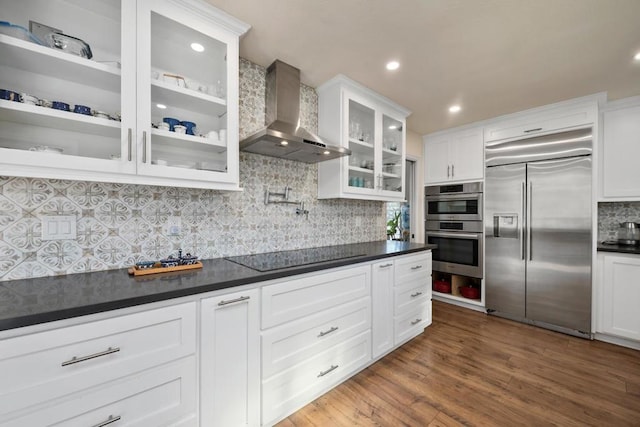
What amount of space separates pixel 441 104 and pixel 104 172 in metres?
3.04

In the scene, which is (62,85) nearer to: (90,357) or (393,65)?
(90,357)

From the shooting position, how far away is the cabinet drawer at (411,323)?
2.33 metres

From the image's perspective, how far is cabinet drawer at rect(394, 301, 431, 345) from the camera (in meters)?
2.33

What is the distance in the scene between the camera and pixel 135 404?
1.02 m

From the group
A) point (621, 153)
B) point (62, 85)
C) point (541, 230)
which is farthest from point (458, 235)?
point (62, 85)

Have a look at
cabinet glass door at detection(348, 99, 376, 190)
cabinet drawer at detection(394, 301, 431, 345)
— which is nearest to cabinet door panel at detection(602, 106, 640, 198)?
cabinet drawer at detection(394, 301, 431, 345)

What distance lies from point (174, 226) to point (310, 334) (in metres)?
1.12

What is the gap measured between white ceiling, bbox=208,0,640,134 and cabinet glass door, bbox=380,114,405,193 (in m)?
→ 0.34

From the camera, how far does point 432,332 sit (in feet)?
8.95

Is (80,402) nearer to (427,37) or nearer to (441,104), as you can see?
(427,37)

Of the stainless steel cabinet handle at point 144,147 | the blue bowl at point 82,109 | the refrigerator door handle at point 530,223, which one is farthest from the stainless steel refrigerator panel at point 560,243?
the blue bowl at point 82,109

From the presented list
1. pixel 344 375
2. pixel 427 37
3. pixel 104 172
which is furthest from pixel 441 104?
pixel 104 172

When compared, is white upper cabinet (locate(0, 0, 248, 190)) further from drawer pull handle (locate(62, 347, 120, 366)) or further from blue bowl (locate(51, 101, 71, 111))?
drawer pull handle (locate(62, 347, 120, 366))

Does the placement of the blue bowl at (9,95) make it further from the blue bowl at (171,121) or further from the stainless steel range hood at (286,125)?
the stainless steel range hood at (286,125)
